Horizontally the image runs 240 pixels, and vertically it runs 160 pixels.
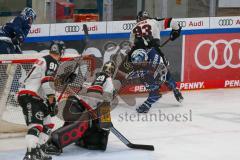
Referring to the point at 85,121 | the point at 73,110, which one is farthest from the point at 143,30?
the point at 85,121

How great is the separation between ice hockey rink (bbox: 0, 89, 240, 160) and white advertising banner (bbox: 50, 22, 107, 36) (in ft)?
4.58

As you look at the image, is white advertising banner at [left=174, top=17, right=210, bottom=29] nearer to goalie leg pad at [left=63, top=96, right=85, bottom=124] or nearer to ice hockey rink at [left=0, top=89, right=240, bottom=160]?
ice hockey rink at [left=0, top=89, right=240, bottom=160]

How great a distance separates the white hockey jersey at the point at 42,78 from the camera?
7227 mm

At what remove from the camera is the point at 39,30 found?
11.0m

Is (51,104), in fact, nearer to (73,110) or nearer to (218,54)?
(73,110)

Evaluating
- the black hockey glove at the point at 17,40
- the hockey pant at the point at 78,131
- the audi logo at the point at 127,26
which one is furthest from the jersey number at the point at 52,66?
the audi logo at the point at 127,26

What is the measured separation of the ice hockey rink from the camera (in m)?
8.06

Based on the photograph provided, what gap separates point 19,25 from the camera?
1023cm

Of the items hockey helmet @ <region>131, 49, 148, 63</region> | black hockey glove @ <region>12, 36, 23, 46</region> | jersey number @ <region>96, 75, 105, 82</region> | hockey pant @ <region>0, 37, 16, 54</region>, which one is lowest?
jersey number @ <region>96, 75, 105, 82</region>

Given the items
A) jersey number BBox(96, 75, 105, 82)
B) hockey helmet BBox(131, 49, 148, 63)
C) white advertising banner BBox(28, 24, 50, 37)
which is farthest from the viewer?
white advertising banner BBox(28, 24, 50, 37)

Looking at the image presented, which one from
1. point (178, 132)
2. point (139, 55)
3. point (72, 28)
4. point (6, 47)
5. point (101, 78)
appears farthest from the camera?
point (72, 28)

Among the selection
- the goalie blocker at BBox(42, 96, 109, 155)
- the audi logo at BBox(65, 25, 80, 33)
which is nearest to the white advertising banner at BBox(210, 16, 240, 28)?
the audi logo at BBox(65, 25, 80, 33)

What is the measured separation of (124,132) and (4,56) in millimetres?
1908

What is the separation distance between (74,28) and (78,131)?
3.78m
